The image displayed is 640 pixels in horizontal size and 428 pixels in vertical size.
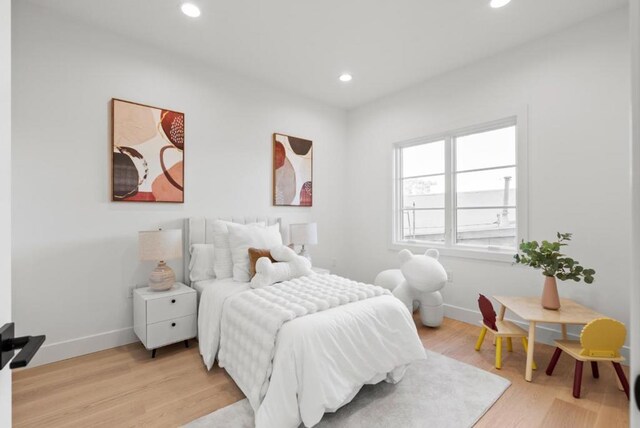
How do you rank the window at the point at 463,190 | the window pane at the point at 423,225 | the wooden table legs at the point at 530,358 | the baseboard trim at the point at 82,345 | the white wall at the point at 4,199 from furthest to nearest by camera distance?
the window pane at the point at 423,225
the window at the point at 463,190
the baseboard trim at the point at 82,345
the wooden table legs at the point at 530,358
the white wall at the point at 4,199

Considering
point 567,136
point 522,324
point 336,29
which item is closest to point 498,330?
point 522,324

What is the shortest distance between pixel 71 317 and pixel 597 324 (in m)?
3.95

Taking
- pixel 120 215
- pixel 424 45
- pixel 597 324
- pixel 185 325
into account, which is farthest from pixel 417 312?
pixel 120 215

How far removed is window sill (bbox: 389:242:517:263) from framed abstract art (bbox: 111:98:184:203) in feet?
9.08

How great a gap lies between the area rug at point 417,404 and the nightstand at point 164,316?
97 cm

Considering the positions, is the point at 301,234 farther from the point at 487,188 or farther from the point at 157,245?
the point at 487,188

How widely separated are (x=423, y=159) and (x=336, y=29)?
1.96 meters

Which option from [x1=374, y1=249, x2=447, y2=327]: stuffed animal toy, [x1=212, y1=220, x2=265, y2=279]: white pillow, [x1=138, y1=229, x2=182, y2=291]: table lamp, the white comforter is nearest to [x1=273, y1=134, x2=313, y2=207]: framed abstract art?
[x1=212, y1=220, x2=265, y2=279]: white pillow

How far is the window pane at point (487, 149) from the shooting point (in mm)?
3213

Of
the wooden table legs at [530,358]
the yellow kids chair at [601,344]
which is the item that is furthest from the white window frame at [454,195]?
the yellow kids chair at [601,344]

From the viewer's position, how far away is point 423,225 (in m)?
4.00

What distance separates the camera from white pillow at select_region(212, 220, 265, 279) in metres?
2.93

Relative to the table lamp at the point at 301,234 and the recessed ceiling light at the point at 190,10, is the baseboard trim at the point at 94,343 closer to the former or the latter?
the table lamp at the point at 301,234

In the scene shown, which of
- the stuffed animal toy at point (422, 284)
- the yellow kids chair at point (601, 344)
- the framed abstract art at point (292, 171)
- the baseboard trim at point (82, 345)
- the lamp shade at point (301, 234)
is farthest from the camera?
the framed abstract art at point (292, 171)
